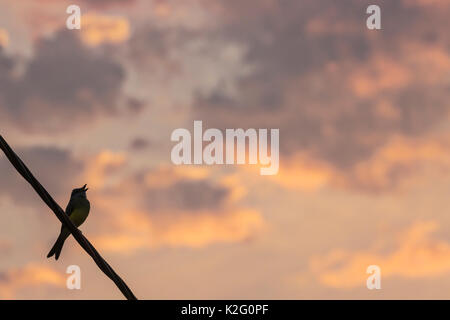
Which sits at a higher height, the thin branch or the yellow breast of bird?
the yellow breast of bird

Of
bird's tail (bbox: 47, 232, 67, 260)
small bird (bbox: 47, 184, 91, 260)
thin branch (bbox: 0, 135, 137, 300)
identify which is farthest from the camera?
small bird (bbox: 47, 184, 91, 260)

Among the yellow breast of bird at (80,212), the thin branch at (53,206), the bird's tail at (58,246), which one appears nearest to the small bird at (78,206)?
the yellow breast of bird at (80,212)

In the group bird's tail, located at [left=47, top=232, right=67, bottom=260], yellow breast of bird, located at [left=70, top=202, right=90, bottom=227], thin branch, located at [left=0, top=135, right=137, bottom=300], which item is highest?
yellow breast of bird, located at [left=70, top=202, right=90, bottom=227]

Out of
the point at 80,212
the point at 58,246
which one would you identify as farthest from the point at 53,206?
the point at 80,212

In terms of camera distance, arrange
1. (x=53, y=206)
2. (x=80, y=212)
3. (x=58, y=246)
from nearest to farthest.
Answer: (x=53, y=206)
(x=58, y=246)
(x=80, y=212)

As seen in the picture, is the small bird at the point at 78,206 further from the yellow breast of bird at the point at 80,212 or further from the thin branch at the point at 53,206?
the thin branch at the point at 53,206

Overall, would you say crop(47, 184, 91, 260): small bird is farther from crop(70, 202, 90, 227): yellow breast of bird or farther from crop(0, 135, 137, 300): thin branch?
crop(0, 135, 137, 300): thin branch

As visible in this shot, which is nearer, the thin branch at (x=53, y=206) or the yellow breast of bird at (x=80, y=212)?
the thin branch at (x=53, y=206)

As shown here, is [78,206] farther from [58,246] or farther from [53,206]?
[53,206]

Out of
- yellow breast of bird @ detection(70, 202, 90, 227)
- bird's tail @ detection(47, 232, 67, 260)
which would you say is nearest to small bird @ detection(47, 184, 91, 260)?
yellow breast of bird @ detection(70, 202, 90, 227)

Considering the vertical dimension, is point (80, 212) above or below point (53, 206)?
above
